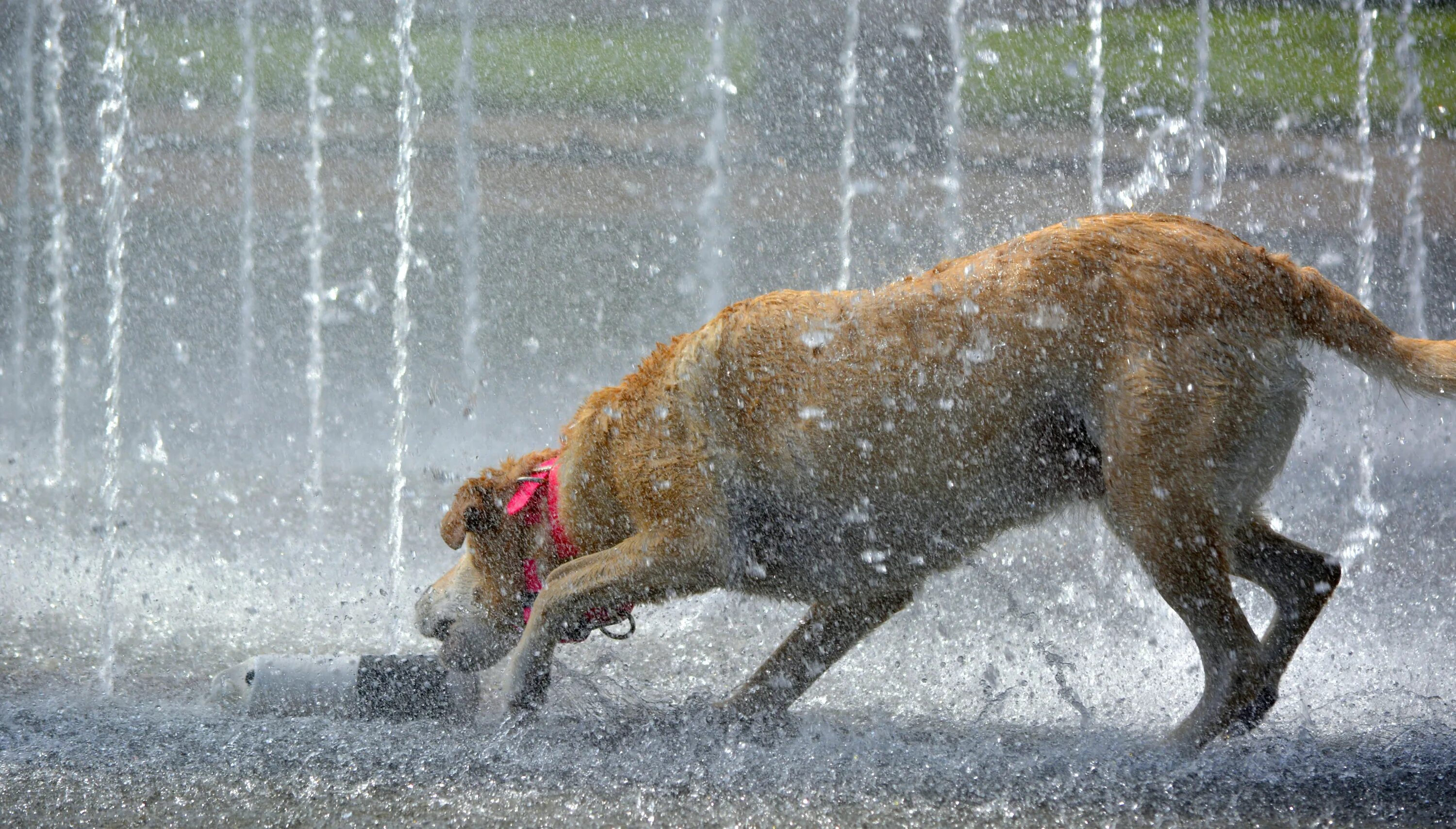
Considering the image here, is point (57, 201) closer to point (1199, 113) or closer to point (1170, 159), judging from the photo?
point (1170, 159)

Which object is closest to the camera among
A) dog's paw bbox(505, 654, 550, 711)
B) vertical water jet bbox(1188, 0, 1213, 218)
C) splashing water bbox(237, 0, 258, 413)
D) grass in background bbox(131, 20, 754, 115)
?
dog's paw bbox(505, 654, 550, 711)

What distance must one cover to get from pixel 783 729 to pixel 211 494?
14.7 feet

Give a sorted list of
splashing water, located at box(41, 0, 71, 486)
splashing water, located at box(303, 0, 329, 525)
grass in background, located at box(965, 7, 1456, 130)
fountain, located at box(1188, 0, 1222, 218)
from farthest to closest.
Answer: grass in background, located at box(965, 7, 1456, 130), fountain, located at box(1188, 0, 1222, 218), splashing water, located at box(41, 0, 71, 486), splashing water, located at box(303, 0, 329, 525)

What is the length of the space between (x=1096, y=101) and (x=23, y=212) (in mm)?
10262

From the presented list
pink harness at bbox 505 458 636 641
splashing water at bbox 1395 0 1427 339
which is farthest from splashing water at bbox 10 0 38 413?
splashing water at bbox 1395 0 1427 339

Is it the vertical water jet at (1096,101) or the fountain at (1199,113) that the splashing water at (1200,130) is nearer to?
the fountain at (1199,113)

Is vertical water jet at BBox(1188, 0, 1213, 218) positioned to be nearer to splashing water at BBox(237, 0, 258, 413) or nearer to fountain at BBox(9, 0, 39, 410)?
splashing water at BBox(237, 0, 258, 413)

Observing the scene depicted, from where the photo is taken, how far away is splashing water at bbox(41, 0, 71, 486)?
983cm

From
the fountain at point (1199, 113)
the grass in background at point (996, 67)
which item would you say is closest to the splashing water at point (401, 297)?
the grass in background at point (996, 67)

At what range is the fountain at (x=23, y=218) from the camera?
984cm

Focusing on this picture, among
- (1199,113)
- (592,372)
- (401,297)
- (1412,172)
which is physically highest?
(1199,113)

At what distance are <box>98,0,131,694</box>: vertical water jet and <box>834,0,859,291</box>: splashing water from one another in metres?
5.79

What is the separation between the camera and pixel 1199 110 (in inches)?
495

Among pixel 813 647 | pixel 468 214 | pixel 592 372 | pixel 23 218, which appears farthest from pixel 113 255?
pixel 813 647
